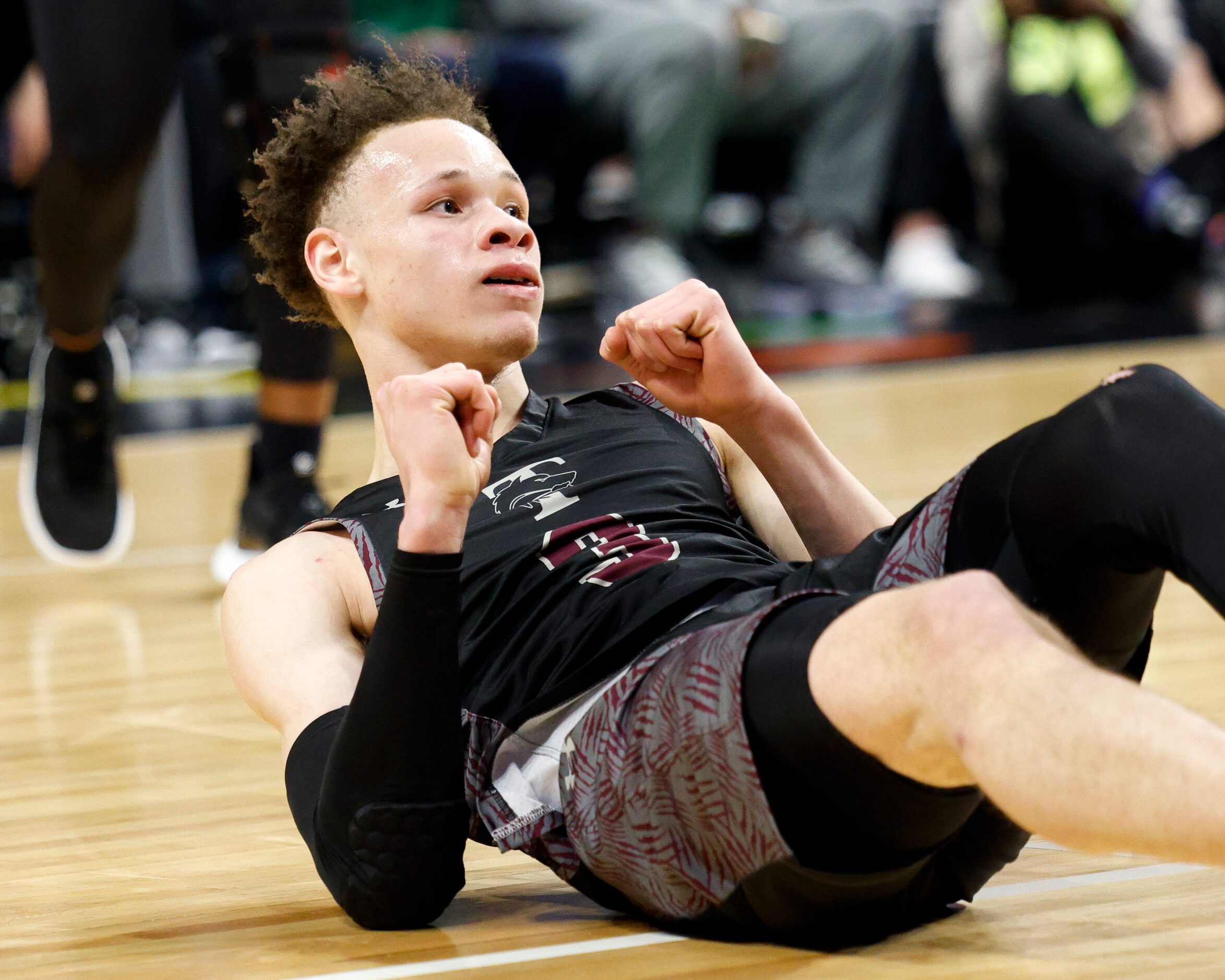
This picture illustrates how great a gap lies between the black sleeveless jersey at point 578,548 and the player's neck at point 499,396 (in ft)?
0.04

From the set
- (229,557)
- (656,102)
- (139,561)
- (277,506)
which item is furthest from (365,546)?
(656,102)

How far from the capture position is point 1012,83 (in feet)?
20.6

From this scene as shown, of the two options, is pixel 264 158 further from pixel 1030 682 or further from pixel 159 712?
pixel 1030 682

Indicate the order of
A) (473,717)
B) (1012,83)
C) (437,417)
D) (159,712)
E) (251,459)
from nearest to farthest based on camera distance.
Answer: (437,417)
(473,717)
(159,712)
(251,459)
(1012,83)

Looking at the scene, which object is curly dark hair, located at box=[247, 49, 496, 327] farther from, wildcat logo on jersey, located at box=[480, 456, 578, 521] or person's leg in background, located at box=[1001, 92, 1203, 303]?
person's leg in background, located at box=[1001, 92, 1203, 303]

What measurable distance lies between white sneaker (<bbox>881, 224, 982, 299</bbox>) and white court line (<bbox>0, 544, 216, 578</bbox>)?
4.08 metres

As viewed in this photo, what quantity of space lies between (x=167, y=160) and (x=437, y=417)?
475 centimetres

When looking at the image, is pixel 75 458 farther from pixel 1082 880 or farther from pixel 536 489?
pixel 1082 880

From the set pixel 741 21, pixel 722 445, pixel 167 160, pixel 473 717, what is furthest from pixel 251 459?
pixel 741 21

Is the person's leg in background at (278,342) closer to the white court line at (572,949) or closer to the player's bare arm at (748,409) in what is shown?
the player's bare arm at (748,409)

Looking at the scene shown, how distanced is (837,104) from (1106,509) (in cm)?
548

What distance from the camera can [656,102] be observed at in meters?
5.86

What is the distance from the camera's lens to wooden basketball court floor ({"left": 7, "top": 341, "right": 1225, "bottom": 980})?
1.20 m

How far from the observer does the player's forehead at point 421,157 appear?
1.51 m
